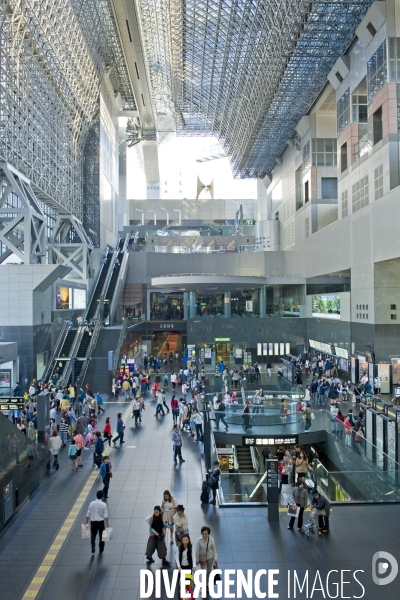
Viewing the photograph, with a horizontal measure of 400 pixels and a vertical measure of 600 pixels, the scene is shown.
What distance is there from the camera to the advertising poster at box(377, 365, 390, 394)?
23828 mm

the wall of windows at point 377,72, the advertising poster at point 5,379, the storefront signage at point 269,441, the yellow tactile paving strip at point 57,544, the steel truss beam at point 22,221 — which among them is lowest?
the storefront signage at point 269,441

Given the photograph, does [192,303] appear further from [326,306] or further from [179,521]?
[179,521]

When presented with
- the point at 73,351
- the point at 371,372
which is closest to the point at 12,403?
the point at 73,351

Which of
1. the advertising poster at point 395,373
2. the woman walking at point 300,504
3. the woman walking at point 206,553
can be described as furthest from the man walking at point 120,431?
the advertising poster at point 395,373

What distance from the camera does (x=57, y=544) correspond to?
8805 millimetres

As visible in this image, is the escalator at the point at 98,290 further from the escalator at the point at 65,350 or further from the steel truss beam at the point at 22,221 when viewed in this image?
the steel truss beam at the point at 22,221

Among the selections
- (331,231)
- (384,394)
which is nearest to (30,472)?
(384,394)

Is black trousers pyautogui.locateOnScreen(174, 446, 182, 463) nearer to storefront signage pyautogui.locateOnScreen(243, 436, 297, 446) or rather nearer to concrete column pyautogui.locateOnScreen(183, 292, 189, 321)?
storefront signage pyautogui.locateOnScreen(243, 436, 297, 446)

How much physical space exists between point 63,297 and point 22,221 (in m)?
5.34

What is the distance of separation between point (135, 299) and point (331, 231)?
21440 millimetres

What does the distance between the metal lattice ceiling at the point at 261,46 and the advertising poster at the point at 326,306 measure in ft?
46.6

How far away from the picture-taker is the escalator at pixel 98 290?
3803 centimetres

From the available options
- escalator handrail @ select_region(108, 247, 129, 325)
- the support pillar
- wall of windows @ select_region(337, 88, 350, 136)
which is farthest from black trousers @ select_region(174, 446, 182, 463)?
the support pillar

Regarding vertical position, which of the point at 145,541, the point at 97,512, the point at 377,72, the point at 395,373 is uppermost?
the point at 377,72
